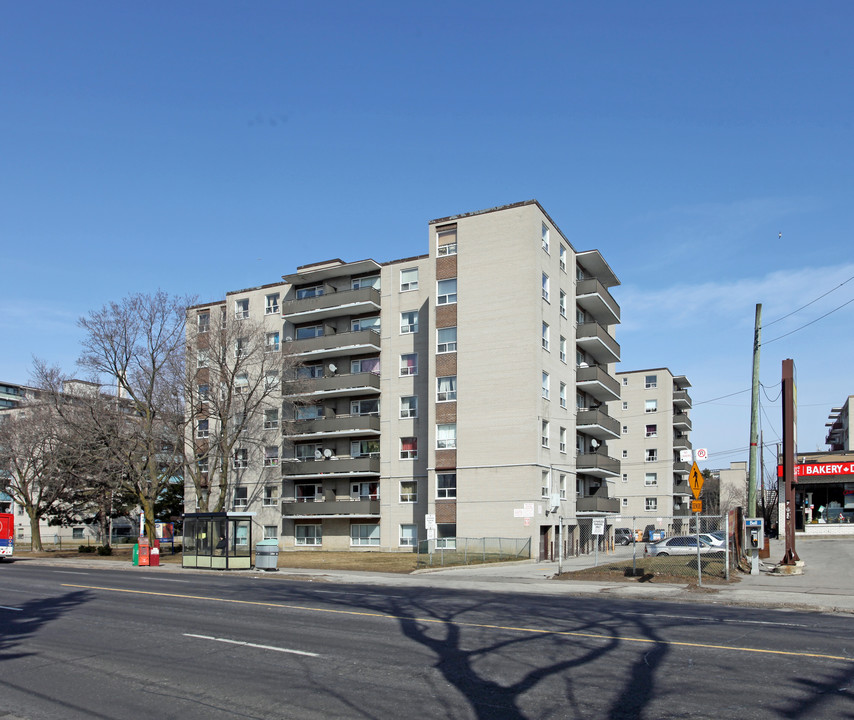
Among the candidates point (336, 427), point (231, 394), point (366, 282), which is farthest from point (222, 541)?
point (366, 282)

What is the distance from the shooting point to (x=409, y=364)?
2110 inches

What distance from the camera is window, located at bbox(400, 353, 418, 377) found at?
53250mm

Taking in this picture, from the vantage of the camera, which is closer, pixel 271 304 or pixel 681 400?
pixel 271 304

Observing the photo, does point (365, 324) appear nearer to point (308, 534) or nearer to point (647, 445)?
point (308, 534)

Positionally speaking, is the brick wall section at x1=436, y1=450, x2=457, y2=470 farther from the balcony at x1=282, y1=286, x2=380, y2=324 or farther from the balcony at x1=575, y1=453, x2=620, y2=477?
the balcony at x1=282, y1=286, x2=380, y2=324

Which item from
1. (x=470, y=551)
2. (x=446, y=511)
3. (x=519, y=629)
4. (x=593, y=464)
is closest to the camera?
(x=519, y=629)

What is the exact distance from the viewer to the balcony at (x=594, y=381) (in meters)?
53.5

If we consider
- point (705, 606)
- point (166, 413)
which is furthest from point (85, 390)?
point (705, 606)

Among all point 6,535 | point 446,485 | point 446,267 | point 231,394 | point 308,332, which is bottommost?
point 6,535

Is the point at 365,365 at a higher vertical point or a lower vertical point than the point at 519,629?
higher

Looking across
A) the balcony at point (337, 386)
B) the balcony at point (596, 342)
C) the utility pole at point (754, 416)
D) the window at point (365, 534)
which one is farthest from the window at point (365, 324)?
the utility pole at point (754, 416)

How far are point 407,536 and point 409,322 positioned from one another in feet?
47.4

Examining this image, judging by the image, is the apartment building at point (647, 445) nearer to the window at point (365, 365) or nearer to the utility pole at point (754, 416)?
the window at point (365, 365)

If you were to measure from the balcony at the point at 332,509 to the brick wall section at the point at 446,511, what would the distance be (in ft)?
21.2
